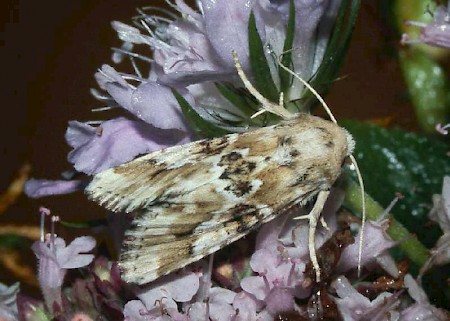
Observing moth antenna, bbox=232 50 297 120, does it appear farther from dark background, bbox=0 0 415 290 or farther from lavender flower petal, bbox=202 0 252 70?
dark background, bbox=0 0 415 290

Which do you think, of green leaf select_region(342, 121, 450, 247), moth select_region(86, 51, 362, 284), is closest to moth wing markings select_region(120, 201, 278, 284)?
moth select_region(86, 51, 362, 284)

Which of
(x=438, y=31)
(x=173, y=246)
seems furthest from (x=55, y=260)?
(x=438, y=31)

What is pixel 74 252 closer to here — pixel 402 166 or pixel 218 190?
pixel 218 190

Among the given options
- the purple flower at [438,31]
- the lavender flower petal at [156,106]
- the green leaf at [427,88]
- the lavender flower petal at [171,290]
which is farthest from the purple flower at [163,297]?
the green leaf at [427,88]

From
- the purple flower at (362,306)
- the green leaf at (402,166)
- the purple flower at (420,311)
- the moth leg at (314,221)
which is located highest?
the moth leg at (314,221)

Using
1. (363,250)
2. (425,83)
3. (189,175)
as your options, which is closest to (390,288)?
(363,250)

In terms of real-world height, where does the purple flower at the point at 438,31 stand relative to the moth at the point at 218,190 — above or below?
above

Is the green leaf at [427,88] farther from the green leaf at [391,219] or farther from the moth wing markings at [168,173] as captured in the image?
the moth wing markings at [168,173]

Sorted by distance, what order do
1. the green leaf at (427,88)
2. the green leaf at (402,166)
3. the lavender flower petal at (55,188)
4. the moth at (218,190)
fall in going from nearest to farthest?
the moth at (218,190) < the lavender flower petal at (55,188) < the green leaf at (402,166) < the green leaf at (427,88)
